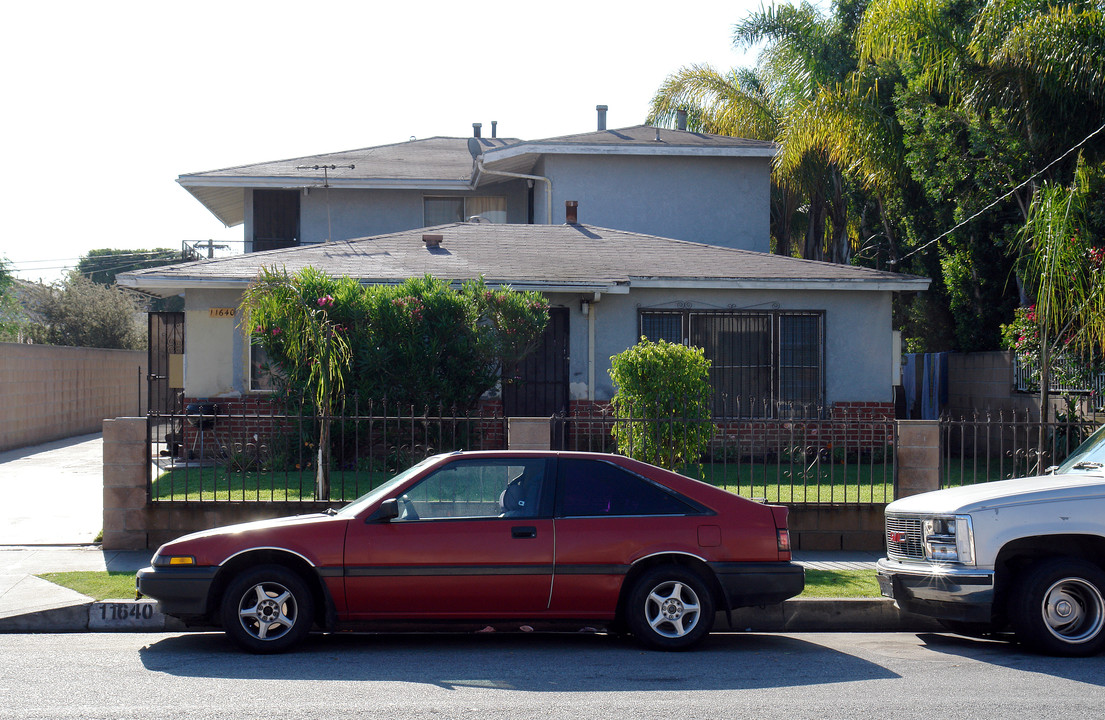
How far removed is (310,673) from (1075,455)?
5.96 metres

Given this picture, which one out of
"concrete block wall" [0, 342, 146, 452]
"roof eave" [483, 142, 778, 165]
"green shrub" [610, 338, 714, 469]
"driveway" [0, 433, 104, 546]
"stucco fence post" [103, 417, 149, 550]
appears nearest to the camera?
"stucco fence post" [103, 417, 149, 550]

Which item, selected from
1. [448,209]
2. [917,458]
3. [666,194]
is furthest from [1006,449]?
[448,209]

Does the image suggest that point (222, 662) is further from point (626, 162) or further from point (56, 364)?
point (56, 364)

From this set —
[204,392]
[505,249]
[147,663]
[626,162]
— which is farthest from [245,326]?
[626,162]

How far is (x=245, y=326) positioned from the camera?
14336mm

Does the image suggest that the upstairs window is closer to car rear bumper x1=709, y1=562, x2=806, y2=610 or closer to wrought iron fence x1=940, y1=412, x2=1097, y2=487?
wrought iron fence x1=940, y1=412, x2=1097, y2=487

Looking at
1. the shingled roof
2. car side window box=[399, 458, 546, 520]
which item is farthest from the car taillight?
the shingled roof

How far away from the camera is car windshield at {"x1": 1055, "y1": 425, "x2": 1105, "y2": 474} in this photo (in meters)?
7.67

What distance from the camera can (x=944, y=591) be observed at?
7055mm

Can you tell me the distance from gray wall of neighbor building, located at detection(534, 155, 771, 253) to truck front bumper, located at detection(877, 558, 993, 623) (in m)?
14.7

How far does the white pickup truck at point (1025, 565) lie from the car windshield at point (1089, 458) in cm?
42

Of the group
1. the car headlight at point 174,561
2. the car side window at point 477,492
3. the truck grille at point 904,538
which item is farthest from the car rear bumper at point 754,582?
the car headlight at point 174,561

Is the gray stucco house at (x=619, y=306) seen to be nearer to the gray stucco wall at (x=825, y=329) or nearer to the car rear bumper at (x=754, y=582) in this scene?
the gray stucco wall at (x=825, y=329)

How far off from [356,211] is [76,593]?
15.0 meters
